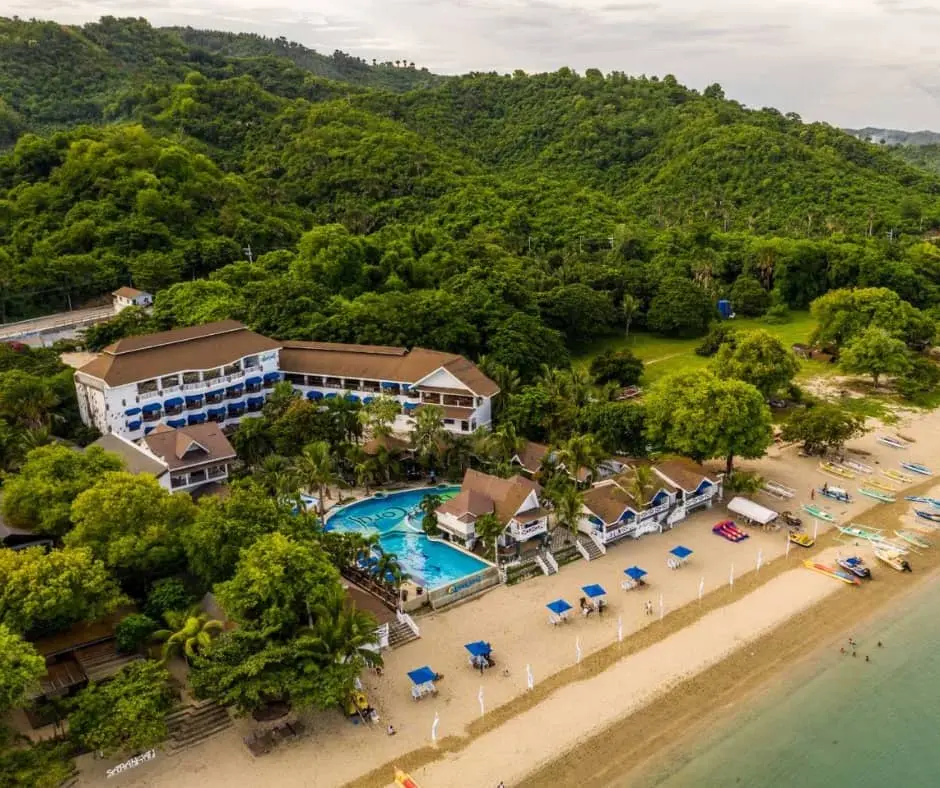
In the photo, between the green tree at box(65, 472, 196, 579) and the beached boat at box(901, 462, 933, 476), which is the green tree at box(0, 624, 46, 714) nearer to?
the green tree at box(65, 472, 196, 579)

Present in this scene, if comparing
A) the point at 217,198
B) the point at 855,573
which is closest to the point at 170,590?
the point at 855,573

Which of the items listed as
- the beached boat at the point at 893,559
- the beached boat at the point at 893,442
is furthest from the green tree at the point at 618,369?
the beached boat at the point at 893,559

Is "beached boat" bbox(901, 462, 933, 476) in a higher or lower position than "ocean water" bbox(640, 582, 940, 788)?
higher

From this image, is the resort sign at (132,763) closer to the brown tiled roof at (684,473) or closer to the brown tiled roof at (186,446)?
the brown tiled roof at (186,446)

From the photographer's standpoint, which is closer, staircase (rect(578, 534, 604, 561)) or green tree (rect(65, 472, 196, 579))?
green tree (rect(65, 472, 196, 579))

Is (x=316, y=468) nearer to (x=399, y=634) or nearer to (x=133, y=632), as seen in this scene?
(x=399, y=634)

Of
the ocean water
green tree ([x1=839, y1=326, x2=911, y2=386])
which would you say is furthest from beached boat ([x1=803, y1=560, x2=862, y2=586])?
green tree ([x1=839, y1=326, x2=911, y2=386])

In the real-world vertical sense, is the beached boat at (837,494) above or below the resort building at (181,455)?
below
